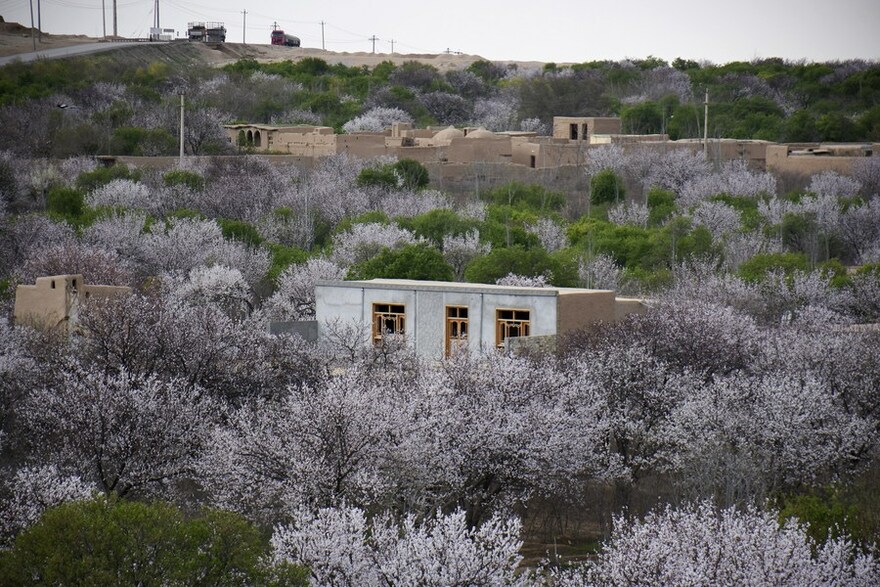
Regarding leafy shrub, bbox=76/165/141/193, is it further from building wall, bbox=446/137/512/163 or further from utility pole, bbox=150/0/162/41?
utility pole, bbox=150/0/162/41

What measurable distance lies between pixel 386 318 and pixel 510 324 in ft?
7.14

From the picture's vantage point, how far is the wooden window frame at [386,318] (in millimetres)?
26500

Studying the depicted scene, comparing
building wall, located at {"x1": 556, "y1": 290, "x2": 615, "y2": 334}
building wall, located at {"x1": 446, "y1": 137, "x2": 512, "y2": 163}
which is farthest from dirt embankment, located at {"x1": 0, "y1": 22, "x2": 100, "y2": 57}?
building wall, located at {"x1": 556, "y1": 290, "x2": 615, "y2": 334}

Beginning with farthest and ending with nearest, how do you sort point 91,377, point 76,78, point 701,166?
point 76,78
point 701,166
point 91,377

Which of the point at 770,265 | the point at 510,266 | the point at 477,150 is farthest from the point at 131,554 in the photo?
the point at 477,150

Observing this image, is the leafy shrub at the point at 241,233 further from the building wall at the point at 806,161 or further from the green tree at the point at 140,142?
the building wall at the point at 806,161

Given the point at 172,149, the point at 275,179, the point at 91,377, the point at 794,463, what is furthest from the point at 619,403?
the point at 172,149

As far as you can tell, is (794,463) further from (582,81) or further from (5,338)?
(582,81)

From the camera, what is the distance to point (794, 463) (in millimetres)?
21625

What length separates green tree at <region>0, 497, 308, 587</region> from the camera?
1477 centimetres

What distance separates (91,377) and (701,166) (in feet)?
113

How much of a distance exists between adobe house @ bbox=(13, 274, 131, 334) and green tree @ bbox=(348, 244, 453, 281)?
5462 mm

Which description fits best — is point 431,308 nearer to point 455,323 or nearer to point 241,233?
point 455,323

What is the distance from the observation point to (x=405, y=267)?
3159cm
